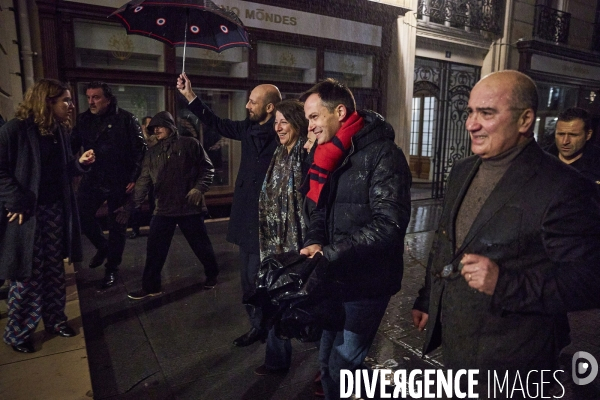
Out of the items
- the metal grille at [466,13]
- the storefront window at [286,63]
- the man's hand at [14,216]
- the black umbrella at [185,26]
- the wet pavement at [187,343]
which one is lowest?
the wet pavement at [187,343]

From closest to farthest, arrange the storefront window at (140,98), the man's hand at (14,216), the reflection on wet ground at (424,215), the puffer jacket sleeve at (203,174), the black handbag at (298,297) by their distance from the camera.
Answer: the black handbag at (298,297) < the man's hand at (14,216) < the puffer jacket sleeve at (203,174) < the storefront window at (140,98) < the reflection on wet ground at (424,215)

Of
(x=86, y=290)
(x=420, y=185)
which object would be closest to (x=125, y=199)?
(x=86, y=290)

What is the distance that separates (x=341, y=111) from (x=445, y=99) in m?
10.5

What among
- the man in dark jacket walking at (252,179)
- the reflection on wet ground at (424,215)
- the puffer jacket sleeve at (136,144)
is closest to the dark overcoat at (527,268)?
the man in dark jacket walking at (252,179)

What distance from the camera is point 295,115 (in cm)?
326

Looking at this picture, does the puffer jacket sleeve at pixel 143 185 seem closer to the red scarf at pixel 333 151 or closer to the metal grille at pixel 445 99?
the red scarf at pixel 333 151

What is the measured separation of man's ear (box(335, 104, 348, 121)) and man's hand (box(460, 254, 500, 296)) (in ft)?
3.61

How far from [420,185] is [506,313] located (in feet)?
41.2

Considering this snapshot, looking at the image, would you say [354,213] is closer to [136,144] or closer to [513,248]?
[513,248]

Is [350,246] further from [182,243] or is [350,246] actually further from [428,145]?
[428,145]

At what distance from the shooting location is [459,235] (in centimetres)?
198

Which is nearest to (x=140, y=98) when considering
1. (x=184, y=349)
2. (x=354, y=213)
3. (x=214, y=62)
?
(x=214, y=62)

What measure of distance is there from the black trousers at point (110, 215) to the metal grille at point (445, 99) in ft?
27.0

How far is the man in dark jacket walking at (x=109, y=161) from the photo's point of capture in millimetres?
5043
